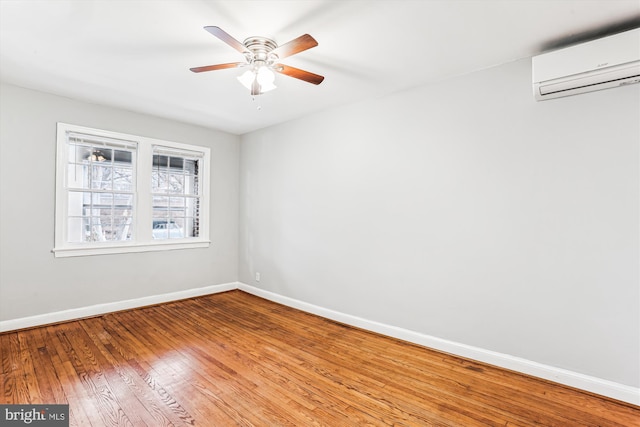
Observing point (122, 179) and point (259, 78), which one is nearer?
point (259, 78)

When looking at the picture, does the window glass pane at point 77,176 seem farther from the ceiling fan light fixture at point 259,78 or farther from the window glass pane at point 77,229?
the ceiling fan light fixture at point 259,78

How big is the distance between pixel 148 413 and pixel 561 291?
3.13 metres

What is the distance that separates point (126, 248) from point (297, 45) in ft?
11.9

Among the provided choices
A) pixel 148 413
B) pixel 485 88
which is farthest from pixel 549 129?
pixel 148 413

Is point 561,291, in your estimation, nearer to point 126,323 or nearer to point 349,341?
point 349,341

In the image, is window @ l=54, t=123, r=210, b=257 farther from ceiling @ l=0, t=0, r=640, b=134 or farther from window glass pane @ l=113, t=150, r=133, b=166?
ceiling @ l=0, t=0, r=640, b=134

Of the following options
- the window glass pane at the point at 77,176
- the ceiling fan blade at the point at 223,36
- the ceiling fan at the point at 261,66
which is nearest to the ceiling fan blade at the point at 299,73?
the ceiling fan at the point at 261,66

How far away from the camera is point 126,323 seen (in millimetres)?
3693

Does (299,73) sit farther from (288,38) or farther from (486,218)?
(486,218)

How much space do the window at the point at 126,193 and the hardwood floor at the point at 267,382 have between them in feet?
3.84

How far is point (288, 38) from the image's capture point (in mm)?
2447

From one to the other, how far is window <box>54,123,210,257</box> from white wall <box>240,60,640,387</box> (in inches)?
74.9

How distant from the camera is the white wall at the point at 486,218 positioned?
2289 mm

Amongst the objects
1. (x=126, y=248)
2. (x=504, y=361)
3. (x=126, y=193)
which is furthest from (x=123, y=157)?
(x=504, y=361)
